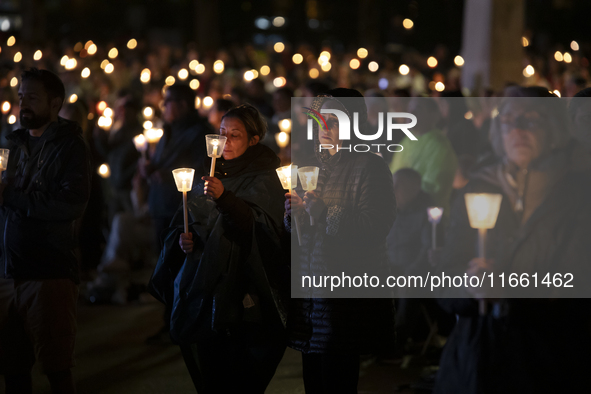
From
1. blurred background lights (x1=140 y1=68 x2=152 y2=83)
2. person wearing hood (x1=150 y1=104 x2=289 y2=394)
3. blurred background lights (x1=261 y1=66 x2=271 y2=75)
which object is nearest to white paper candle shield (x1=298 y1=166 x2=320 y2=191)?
person wearing hood (x1=150 y1=104 x2=289 y2=394)

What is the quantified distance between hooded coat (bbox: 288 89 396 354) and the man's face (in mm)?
1544

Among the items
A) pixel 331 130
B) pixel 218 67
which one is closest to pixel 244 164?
pixel 331 130

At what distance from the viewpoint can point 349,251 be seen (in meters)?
3.37

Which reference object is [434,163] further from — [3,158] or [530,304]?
[3,158]

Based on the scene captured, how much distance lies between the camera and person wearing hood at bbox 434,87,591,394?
255 centimetres

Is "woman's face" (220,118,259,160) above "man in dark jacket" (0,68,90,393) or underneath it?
above

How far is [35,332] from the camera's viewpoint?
375cm

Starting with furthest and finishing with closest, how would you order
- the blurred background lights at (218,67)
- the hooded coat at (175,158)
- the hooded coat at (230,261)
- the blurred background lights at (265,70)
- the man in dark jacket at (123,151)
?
the blurred background lights at (265,70)
the blurred background lights at (218,67)
the man in dark jacket at (123,151)
the hooded coat at (175,158)
the hooded coat at (230,261)

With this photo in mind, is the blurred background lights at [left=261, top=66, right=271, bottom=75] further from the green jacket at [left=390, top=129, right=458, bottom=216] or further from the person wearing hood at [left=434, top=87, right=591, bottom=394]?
the person wearing hood at [left=434, top=87, right=591, bottom=394]

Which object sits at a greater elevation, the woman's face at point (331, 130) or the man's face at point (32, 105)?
the man's face at point (32, 105)

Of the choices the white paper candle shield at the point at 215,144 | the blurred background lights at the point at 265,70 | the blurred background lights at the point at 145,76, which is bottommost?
the white paper candle shield at the point at 215,144

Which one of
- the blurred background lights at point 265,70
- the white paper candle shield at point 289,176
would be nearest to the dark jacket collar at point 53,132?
the white paper candle shield at point 289,176

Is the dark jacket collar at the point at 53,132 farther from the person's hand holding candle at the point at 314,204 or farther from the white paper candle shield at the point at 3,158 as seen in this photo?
the person's hand holding candle at the point at 314,204

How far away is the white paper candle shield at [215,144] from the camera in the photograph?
3.49 m
